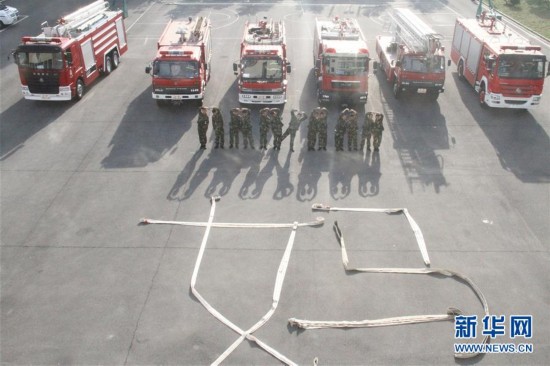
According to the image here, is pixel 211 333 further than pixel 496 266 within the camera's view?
No

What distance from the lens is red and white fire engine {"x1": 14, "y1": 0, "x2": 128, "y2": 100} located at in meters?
23.1

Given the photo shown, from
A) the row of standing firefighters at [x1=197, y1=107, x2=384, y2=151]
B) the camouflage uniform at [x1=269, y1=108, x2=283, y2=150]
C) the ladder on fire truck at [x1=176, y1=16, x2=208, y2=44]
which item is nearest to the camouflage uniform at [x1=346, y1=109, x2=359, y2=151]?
the row of standing firefighters at [x1=197, y1=107, x2=384, y2=151]

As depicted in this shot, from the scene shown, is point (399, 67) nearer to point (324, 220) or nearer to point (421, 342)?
point (324, 220)

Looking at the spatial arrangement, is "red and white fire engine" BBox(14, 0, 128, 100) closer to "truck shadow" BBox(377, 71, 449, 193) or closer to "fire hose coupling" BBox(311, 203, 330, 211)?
"fire hose coupling" BBox(311, 203, 330, 211)

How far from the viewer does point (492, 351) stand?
36.8 feet

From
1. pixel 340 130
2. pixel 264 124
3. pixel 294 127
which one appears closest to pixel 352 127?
pixel 340 130

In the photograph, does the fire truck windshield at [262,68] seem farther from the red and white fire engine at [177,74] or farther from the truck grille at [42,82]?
the truck grille at [42,82]

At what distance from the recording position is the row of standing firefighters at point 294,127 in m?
19.5

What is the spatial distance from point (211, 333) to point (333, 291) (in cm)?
330

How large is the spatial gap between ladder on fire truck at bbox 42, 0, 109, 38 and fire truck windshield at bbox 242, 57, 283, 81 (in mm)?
8893

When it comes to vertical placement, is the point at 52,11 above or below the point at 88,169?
above

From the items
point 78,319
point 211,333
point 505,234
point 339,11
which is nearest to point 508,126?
point 505,234

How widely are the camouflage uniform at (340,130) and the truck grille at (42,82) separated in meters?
13.2

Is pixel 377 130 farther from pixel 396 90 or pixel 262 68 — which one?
pixel 262 68
